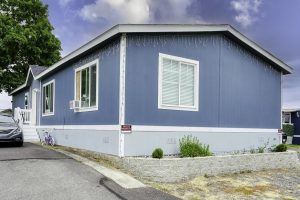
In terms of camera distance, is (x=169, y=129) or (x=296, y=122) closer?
(x=169, y=129)

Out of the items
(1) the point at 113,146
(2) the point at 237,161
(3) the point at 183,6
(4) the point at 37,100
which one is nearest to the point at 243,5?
(3) the point at 183,6

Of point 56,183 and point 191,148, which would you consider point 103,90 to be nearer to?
point 191,148

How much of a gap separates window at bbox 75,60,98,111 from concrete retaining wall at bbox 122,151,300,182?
3.08m

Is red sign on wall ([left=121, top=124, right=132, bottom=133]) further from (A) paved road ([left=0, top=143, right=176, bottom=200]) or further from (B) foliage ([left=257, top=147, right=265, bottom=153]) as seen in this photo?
(B) foliage ([left=257, top=147, right=265, bottom=153])

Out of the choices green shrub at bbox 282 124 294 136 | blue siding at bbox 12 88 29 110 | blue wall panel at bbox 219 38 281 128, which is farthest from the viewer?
green shrub at bbox 282 124 294 136

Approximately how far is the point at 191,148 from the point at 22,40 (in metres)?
21.8

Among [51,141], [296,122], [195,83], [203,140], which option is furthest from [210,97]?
[296,122]

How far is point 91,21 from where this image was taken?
57.9ft

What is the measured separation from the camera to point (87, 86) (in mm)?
13664

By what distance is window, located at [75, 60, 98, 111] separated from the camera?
12.9 m

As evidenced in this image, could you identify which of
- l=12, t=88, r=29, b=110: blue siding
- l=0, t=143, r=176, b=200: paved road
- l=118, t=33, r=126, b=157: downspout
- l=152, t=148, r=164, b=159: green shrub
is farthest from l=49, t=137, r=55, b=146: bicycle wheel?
l=12, t=88, r=29, b=110: blue siding

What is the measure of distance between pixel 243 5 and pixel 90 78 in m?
8.23

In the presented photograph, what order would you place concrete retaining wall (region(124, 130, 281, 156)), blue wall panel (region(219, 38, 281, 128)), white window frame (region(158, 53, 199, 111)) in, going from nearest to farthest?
concrete retaining wall (region(124, 130, 281, 156)), white window frame (region(158, 53, 199, 111)), blue wall panel (region(219, 38, 281, 128))

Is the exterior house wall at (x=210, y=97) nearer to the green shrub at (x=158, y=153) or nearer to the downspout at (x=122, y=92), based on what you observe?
the downspout at (x=122, y=92)
